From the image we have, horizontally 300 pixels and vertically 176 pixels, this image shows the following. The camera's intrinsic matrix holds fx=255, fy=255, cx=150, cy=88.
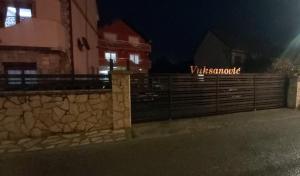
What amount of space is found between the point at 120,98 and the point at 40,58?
5.23 m

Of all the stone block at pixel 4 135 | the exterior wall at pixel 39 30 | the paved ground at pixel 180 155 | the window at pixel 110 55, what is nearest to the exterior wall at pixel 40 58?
the exterior wall at pixel 39 30

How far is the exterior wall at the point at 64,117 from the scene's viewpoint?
24.2 ft

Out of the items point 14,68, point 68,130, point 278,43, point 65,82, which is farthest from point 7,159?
point 278,43

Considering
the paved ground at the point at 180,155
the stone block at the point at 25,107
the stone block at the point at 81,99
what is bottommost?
the paved ground at the point at 180,155

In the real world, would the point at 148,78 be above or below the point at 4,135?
above

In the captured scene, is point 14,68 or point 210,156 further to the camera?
point 14,68

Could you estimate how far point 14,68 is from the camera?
11352 millimetres

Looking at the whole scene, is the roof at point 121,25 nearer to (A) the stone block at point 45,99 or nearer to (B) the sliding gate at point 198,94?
(B) the sliding gate at point 198,94

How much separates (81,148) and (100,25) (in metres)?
25.3

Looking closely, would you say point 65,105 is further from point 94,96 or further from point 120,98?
point 120,98

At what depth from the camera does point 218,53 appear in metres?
32.1

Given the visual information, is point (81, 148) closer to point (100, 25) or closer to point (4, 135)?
point (4, 135)

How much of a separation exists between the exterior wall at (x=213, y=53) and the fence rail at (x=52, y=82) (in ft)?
78.8

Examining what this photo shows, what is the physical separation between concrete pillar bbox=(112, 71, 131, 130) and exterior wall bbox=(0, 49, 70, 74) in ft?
15.2
